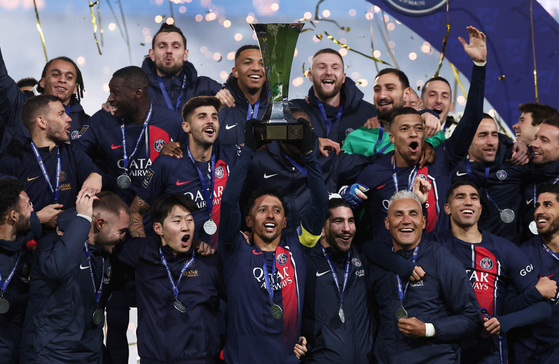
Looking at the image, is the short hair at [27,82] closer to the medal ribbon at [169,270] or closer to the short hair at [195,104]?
the short hair at [195,104]

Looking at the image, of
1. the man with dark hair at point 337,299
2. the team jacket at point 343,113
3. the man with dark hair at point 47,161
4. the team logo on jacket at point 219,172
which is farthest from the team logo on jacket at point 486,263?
the man with dark hair at point 47,161

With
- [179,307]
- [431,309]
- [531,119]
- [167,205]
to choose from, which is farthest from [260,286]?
[531,119]

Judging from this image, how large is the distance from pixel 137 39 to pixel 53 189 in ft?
7.87

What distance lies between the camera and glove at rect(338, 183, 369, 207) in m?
3.83

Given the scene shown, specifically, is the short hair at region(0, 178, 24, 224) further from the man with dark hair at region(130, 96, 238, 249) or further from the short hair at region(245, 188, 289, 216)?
the short hair at region(245, 188, 289, 216)

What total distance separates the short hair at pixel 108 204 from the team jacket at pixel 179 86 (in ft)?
4.01

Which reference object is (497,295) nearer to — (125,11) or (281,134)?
(281,134)

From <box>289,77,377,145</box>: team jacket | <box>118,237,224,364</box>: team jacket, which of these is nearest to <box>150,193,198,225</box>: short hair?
<box>118,237,224,364</box>: team jacket

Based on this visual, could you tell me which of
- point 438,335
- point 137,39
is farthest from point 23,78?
point 438,335

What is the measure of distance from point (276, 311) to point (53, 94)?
7.83 feet

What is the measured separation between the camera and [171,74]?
15.9 ft

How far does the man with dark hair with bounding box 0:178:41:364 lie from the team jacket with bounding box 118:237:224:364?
0.56 m

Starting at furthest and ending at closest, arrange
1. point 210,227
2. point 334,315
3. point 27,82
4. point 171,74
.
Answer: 1. point 27,82
2. point 171,74
3. point 210,227
4. point 334,315

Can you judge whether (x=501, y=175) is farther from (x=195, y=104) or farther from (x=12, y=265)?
(x=12, y=265)
